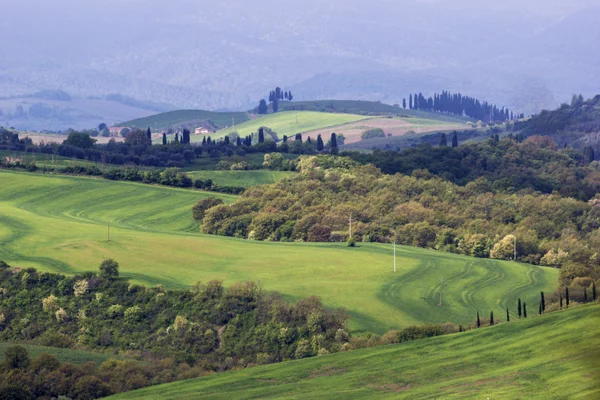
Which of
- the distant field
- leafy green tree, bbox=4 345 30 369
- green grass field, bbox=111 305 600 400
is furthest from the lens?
the distant field

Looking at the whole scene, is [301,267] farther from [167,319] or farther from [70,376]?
[70,376]

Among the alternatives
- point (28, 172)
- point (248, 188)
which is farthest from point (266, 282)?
point (28, 172)

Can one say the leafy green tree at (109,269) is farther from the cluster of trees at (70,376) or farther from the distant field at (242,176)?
the distant field at (242,176)

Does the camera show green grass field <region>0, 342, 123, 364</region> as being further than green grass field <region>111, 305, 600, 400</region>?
Yes

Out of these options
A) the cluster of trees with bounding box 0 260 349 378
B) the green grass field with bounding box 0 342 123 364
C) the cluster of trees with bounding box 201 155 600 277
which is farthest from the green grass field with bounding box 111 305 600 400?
the cluster of trees with bounding box 201 155 600 277

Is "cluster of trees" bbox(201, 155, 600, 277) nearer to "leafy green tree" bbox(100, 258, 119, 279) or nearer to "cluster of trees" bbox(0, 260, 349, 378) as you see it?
"cluster of trees" bbox(0, 260, 349, 378)

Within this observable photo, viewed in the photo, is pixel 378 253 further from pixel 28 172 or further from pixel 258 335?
pixel 28 172
